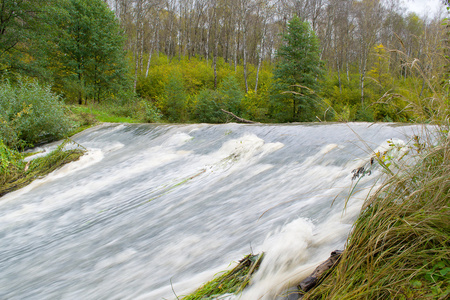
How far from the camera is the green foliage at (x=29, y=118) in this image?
7531 millimetres

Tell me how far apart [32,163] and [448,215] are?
7.43m

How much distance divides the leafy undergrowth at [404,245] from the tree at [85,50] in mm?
18461

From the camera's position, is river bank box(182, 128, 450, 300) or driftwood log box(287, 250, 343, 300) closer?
river bank box(182, 128, 450, 300)

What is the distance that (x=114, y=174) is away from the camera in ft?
18.6

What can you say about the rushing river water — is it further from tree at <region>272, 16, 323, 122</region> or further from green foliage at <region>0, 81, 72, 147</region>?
tree at <region>272, 16, 323, 122</region>

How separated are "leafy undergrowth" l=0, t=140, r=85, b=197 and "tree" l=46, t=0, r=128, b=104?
39.4ft

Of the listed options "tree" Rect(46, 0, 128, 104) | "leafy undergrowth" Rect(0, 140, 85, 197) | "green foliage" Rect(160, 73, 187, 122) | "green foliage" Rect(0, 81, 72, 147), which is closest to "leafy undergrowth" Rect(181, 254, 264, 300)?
"leafy undergrowth" Rect(0, 140, 85, 197)

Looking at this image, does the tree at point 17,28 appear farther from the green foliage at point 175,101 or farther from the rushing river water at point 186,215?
the rushing river water at point 186,215

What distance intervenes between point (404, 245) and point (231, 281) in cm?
115

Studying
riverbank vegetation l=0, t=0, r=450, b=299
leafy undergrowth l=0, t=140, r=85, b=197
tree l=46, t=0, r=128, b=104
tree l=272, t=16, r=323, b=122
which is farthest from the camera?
tree l=272, t=16, r=323, b=122

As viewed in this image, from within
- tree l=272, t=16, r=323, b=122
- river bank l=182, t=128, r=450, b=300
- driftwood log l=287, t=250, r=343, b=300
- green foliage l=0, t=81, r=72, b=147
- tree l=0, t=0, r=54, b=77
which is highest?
tree l=0, t=0, r=54, b=77

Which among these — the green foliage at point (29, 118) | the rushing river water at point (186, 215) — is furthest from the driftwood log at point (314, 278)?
the green foliage at point (29, 118)

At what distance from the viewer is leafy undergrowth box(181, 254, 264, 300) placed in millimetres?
2139

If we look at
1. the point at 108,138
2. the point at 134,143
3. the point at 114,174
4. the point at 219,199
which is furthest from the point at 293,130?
the point at 108,138
